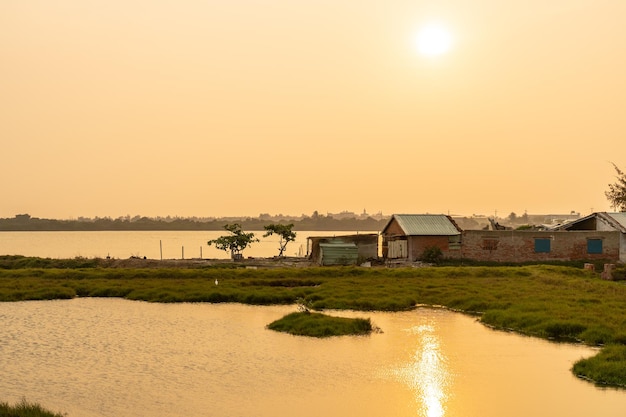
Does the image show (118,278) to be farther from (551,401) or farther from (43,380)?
(551,401)

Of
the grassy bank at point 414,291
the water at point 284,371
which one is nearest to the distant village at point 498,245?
the grassy bank at point 414,291

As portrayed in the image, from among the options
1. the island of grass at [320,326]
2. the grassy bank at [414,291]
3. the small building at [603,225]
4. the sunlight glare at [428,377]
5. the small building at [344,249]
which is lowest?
the sunlight glare at [428,377]

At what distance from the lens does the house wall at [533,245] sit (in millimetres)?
54531

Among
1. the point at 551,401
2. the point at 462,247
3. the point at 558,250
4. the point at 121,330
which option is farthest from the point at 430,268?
the point at 551,401

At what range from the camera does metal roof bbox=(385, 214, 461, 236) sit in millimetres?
55156

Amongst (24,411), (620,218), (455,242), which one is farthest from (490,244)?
(24,411)

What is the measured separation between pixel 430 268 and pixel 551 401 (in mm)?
31258

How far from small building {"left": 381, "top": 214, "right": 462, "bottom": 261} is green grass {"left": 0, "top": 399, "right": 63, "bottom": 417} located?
4070 cm

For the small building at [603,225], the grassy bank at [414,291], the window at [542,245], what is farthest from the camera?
the window at [542,245]

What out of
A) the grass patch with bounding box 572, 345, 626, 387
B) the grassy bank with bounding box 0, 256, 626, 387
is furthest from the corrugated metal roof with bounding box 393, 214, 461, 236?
the grass patch with bounding box 572, 345, 626, 387

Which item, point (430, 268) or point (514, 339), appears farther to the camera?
point (430, 268)

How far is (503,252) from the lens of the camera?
2172 inches

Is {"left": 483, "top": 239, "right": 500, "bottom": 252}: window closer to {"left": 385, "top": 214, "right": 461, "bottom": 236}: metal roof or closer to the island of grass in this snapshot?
{"left": 385, "top": 214, "right": 461, "bottom": 236}: metal roof

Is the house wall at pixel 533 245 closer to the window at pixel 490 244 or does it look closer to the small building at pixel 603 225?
the window at pixel 490 244
